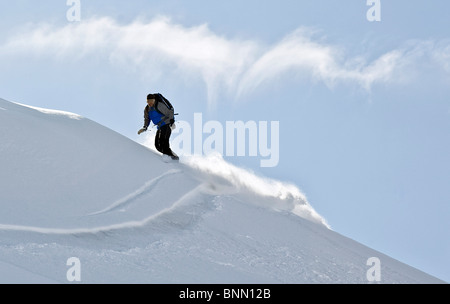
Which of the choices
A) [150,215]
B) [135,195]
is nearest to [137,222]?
[150,215]

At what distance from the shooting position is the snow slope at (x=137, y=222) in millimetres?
8578

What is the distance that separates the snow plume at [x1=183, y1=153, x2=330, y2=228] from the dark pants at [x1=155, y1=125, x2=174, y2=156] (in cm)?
74

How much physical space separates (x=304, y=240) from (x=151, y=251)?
3.53m

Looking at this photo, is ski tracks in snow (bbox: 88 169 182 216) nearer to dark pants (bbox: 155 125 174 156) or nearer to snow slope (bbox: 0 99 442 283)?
snow slope (bbox: 0 99 442 283)

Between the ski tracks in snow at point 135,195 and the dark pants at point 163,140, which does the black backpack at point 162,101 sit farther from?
the ski tracks in snow at point 135,195

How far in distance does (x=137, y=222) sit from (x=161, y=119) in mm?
5388

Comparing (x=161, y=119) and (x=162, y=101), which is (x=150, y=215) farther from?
(x=162, y=101)

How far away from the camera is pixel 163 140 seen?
1587cm

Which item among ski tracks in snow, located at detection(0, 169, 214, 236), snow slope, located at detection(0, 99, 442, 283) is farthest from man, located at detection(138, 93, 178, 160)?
ski tracks in snow, located at detection(0, 169, 214, 236)

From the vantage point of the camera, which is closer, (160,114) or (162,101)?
(160,114)

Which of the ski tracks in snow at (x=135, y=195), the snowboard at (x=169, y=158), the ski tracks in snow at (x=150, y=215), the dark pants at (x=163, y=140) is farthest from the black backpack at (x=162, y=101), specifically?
the ski tracks in snow at (x=135, y=195)

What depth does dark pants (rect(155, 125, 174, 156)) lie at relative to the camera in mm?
15836
